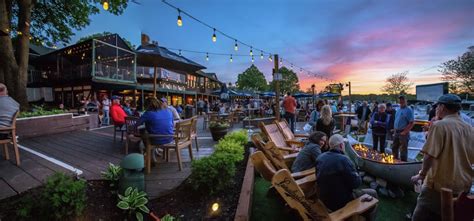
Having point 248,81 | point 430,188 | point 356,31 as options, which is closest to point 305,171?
point 430,188

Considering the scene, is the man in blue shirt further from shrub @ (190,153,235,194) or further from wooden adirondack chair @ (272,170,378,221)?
shrub @ (190,153,235,194)

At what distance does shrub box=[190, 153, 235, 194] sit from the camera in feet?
9.70

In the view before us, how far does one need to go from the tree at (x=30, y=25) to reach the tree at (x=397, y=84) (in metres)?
53.6

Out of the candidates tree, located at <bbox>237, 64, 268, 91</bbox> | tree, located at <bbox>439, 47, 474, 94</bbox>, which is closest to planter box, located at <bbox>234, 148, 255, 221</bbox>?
tree, located at <bbox>439, 47, 474, 94</bbox>

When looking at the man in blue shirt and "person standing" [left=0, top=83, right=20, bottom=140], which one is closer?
"person standing" [left=0, top=83, right=20, bottom=140]

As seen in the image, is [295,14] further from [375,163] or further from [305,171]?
[305,171]

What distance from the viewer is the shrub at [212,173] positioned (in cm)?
296

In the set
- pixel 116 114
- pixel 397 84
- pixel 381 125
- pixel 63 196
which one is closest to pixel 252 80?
pixel 397 84

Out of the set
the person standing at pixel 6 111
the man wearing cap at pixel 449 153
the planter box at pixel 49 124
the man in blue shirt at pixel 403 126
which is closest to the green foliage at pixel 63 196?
the person standing at pixel 6 111

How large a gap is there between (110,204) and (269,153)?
8.18ft

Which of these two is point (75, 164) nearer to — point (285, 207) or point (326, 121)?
point (285, 207)

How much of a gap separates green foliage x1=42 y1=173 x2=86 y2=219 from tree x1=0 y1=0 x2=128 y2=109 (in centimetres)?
855

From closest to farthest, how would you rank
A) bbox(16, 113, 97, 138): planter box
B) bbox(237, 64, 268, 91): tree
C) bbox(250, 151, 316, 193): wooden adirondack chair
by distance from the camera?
bbox(250, 151, 316, 193): wooden adirondack chair
bbox(16, 113, 97, 138): planter box
bbox(237, 64, 268, 91): tree

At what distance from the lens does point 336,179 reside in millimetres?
2527
